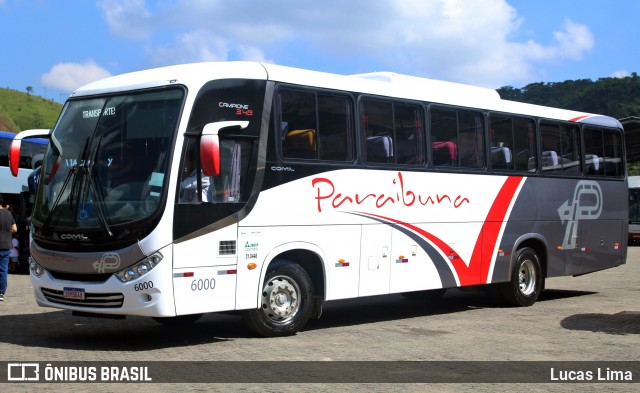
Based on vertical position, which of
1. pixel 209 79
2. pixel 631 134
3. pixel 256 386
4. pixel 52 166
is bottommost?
pixel 256 386

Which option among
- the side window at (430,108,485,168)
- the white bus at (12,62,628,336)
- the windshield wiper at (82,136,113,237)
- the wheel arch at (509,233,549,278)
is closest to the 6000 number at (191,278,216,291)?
the white bus at (12,62,628,336)

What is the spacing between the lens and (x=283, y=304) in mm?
11680

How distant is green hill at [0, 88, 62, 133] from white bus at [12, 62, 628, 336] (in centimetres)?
13595

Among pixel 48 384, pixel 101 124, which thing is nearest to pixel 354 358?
pixel 48 384

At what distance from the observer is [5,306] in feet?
50.4

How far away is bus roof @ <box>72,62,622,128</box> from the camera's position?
11.0m

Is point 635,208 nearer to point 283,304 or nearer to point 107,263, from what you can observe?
point 283,304

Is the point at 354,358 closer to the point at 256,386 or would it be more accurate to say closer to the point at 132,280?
the point at 256,386

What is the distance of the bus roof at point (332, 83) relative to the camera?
11.0m

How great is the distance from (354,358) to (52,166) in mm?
4583

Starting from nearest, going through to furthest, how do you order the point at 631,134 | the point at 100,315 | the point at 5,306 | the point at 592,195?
the point at 100,315 → the point at 5,306 → the point at 592,195 → the point at 631,134

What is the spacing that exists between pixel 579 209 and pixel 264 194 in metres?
8.52

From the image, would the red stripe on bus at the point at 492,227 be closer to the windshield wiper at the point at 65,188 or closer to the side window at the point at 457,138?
the side window at the point at 457,138

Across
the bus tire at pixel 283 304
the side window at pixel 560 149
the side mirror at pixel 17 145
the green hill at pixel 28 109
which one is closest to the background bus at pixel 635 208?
the side window at pixel 560 149
